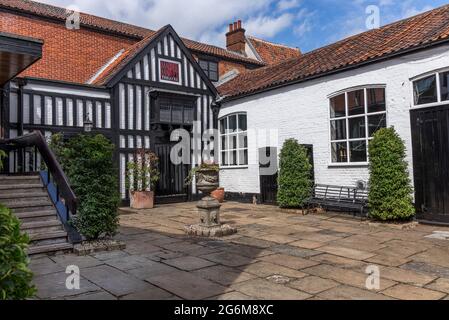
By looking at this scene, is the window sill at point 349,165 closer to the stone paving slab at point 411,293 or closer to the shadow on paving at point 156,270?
the shadow on paving at point 156,270

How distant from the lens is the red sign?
1245 cm

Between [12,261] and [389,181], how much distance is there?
23.3 ft

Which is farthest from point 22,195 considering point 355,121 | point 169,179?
point 355,121

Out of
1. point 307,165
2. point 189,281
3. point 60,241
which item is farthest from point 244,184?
point 189,281

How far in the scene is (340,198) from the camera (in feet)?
29.7

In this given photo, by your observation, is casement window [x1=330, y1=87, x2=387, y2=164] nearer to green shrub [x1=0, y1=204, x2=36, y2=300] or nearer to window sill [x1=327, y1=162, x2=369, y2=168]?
window sill [x1=327, y1=162, x2=369, y2=168]

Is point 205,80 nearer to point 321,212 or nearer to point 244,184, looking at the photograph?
point 244,184

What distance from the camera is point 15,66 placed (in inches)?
291

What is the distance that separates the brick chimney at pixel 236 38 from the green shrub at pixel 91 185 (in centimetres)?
1598

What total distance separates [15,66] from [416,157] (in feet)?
28.6

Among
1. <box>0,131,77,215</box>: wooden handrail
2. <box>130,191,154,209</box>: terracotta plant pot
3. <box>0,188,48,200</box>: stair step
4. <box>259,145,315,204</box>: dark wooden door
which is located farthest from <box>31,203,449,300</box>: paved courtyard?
<box>259,145,315,204</box>: dark wooden door

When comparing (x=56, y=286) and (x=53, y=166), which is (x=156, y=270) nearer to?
(x=56, y=286)

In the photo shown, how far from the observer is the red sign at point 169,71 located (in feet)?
40.8
